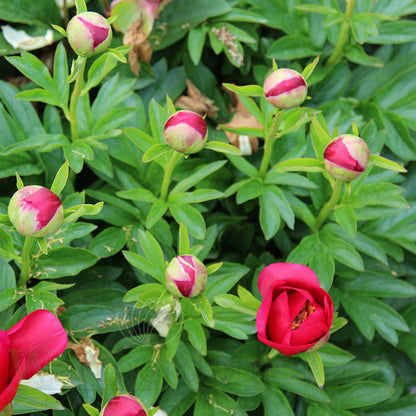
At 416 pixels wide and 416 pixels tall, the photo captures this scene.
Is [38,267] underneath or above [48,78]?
underneath

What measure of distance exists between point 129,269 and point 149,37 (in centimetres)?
47

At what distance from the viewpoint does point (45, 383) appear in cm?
75

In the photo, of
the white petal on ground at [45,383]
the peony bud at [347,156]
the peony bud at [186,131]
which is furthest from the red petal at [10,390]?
the peony bud at [347,156]

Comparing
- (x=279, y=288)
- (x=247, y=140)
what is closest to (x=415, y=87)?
(x=247, y=140)

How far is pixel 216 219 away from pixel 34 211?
1.42ft

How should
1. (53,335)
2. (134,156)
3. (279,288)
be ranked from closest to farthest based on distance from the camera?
(53,335), (279,288), (134,156)

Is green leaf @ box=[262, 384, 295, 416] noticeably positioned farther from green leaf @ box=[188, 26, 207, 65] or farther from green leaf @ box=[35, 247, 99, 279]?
green leaf @ box=[188, 26, 207, 65]

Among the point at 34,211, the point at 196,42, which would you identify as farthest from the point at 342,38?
the point at 34,211

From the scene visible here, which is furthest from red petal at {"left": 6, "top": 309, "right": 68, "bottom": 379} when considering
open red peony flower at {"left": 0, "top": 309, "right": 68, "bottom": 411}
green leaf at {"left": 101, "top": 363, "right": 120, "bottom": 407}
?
green leaf at {"left": 101, "top": 363, "right": 120, "bottom": 407}

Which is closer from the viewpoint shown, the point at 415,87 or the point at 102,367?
the point at 102,367

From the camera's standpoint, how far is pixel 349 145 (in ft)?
2.29

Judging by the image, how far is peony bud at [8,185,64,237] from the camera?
61 cm

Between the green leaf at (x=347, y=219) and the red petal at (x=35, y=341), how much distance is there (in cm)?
45

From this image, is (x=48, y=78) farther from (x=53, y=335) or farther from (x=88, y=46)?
(x=53, y=335)
